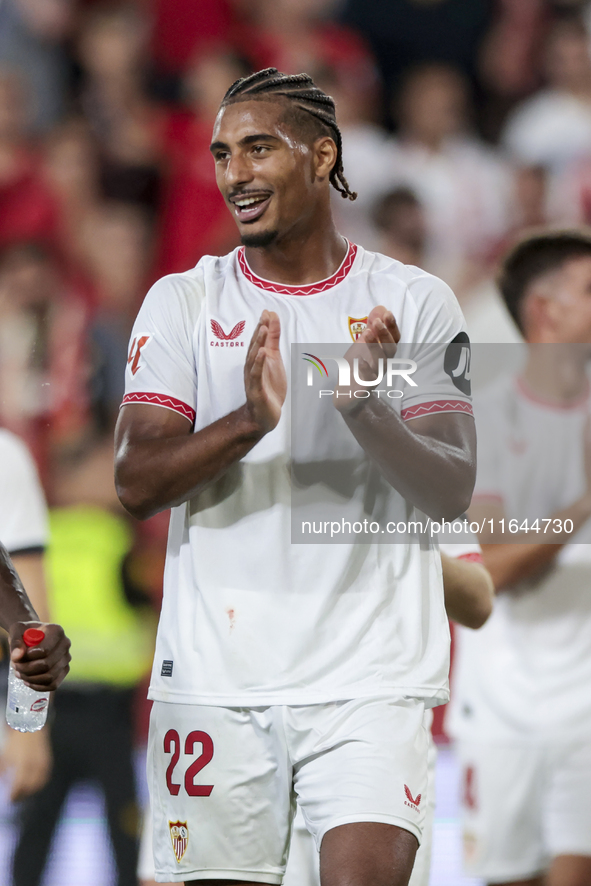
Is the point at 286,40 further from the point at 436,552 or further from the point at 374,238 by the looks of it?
the point at 436,552

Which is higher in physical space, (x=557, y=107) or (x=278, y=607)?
(x=557, y=107)

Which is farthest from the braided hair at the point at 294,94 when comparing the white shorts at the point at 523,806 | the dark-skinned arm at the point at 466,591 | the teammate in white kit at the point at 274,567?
the white shorts at the point at 523,806

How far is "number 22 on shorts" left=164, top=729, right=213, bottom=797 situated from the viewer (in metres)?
2.21

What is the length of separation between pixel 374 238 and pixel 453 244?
56 cm

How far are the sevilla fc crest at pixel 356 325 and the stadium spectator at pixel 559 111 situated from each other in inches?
199

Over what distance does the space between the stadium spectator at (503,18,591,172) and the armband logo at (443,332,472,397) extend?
4.94m

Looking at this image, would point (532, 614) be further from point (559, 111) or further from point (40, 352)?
point (559, 111)

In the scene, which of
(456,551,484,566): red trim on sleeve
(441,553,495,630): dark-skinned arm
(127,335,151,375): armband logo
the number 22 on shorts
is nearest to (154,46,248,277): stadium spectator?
(456,551,484,566): red trim on sleeve

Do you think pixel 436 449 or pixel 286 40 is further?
pixel 286 40

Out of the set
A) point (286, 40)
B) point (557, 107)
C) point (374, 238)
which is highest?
point (286, 40)

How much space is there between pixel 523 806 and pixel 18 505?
1.75m

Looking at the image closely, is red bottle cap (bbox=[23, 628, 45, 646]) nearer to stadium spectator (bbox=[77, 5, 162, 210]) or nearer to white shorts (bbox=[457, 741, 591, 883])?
white shorts (bbox=[457, 741, 591, 883])

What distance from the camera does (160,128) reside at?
7.16 metres

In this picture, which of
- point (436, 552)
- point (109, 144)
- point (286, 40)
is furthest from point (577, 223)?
point (436, 552)
